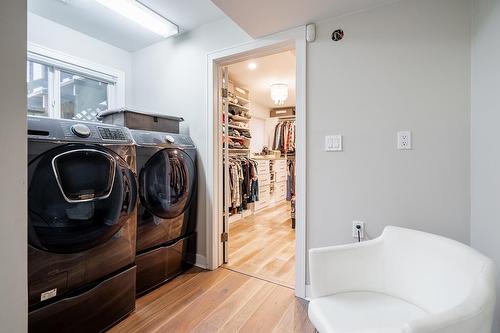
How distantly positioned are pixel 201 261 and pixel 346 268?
158 cm

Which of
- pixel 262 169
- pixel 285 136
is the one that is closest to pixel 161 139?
pixel 262 169

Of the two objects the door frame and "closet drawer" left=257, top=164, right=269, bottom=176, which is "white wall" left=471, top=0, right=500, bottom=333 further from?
"closet drawer" left=257, top=164, right=269, bottom=176

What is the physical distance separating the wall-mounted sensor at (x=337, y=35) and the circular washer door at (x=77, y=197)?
175cm

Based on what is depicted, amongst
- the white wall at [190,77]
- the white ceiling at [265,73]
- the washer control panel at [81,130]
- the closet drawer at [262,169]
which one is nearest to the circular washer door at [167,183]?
the white wall at [190,77]

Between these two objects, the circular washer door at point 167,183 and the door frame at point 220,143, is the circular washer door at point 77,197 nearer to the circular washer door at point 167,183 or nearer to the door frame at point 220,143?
the circular washer door at point 167,183

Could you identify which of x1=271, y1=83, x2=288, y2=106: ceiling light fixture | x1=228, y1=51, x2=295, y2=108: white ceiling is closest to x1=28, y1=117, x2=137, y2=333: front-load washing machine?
x1=228, y1=51, x2=295, y2=108: white ceiling

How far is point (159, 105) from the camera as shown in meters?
2.64

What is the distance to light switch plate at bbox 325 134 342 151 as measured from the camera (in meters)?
1.74

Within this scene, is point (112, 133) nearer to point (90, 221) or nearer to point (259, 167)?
point (90, 221)

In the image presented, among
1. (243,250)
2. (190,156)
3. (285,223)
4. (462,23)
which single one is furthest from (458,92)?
(285,223)

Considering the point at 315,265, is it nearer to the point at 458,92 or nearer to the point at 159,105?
the point at 458,92

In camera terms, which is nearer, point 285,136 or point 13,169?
point 13,169

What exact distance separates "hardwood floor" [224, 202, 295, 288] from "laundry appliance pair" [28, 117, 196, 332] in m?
0.90

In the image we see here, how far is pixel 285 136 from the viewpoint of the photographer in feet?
18.2
